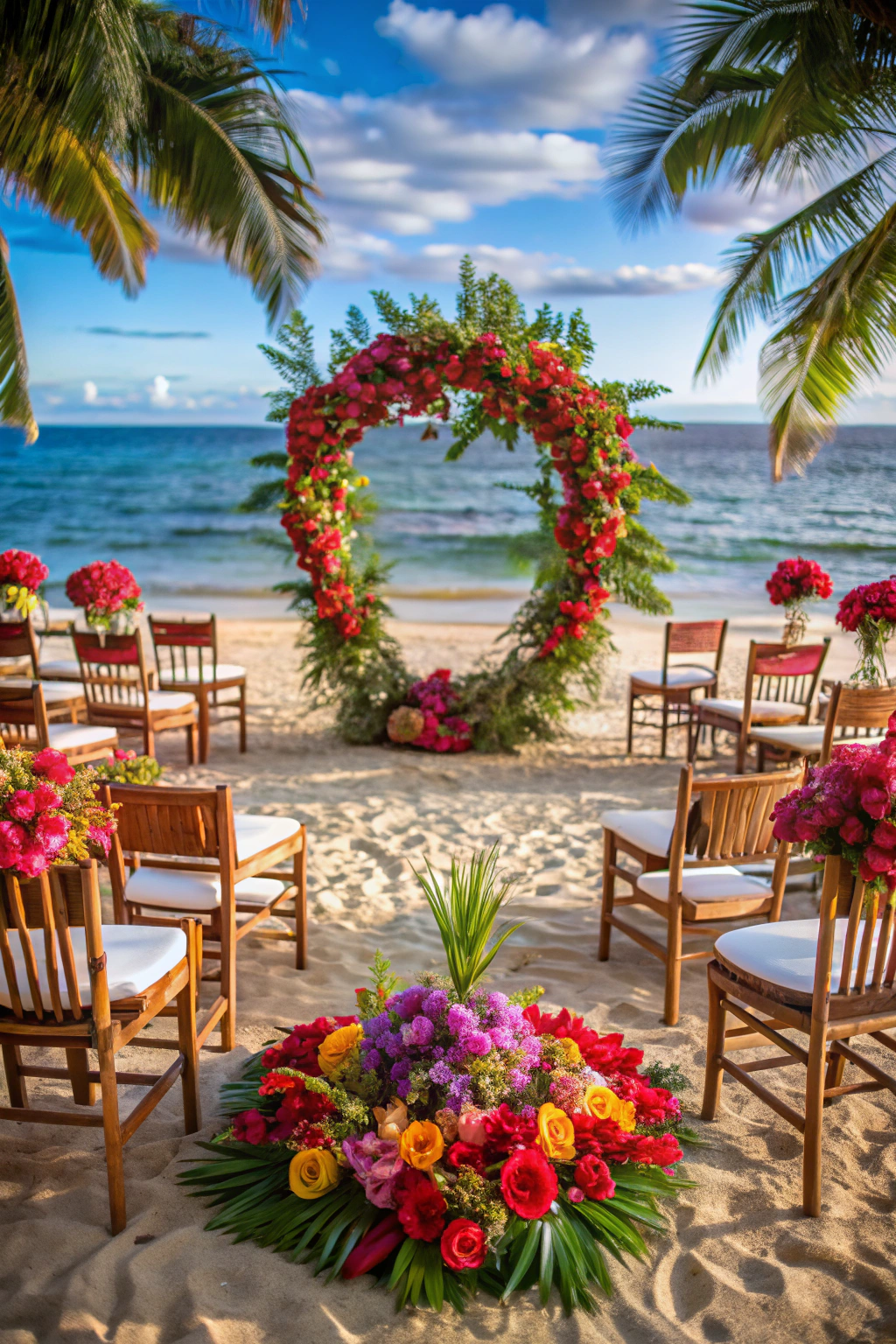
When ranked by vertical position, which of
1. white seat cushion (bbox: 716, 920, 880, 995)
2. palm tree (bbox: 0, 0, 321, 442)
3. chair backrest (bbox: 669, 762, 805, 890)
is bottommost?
white seat cushion (bbox: 716, 920, 880, 995)

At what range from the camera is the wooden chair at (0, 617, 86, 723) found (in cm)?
551

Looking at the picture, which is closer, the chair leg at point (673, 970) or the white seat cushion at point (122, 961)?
the white seat cushion at point (122, 961)

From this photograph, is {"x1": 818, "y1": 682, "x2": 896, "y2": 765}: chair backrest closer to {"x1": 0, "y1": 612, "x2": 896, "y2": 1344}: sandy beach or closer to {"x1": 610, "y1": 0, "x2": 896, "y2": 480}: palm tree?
{"x1": 0, "y1": 612, "x2": 896, "y2": 1344}: sandy beach

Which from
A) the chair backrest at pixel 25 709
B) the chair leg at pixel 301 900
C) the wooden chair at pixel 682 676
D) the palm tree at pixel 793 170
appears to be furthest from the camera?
the wooden chair at pixel 682 676

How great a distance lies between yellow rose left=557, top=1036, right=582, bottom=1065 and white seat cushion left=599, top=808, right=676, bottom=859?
1112mm

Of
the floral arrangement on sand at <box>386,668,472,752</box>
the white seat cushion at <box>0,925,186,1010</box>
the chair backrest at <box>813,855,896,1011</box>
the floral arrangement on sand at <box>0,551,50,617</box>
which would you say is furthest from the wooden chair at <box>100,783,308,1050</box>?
the floral arrangement on sand at <box>386,668,472,752</box>

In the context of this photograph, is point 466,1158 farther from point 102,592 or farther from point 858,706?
point 102,592

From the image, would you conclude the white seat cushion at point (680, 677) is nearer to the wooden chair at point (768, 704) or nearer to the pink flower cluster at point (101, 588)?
the wooden chair at point (768, 704)

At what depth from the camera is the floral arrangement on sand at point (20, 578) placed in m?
5.68

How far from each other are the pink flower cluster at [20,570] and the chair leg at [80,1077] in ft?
12.6

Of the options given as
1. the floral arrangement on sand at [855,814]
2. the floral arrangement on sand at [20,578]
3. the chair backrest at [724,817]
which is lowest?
the chair backrest at [724,817]

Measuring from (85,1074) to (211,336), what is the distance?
131 feet

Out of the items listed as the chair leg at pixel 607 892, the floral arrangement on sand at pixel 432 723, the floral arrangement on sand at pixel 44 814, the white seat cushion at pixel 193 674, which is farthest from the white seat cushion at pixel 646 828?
the white seat cushion at pixel 193 674

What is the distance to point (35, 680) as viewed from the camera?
17.5 ft
